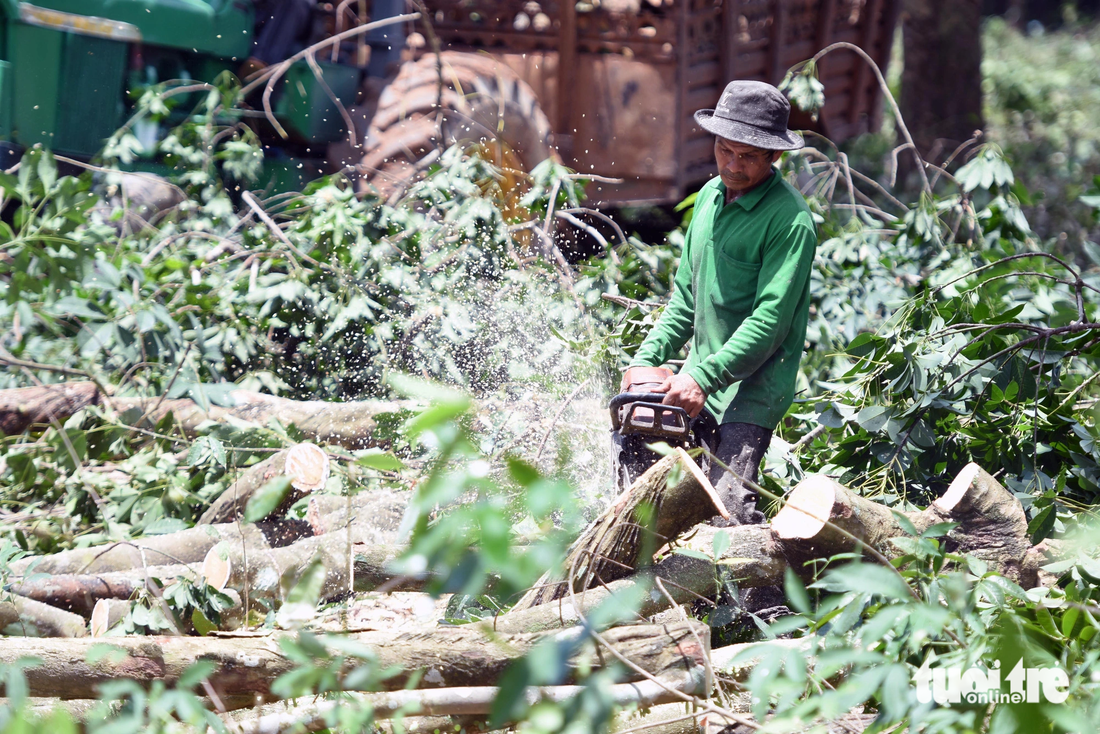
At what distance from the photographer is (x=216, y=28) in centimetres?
580

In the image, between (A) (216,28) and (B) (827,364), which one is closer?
(B) (827,364)

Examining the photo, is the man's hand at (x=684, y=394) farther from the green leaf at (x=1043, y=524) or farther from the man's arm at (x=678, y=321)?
the green leaf at (x=1043, y=524)

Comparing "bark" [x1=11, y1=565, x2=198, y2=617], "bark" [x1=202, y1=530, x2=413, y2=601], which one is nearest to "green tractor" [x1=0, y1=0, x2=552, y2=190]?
"bark" [x1=202, y1=530, x2=413, y2=601]

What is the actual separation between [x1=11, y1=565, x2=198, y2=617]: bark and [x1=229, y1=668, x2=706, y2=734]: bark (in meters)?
1.05

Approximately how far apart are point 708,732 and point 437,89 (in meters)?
4.10

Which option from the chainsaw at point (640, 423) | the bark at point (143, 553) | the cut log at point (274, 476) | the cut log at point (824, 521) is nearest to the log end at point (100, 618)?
the bark at point (143, 553)

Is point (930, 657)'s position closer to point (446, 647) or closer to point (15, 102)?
point (446, 647)

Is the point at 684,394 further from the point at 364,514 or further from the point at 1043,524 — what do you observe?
the point at 364,514

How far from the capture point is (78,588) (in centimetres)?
300

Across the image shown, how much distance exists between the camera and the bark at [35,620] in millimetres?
2793

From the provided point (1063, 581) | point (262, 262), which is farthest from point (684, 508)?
point (262, 262)

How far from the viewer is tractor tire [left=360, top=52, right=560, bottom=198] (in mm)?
5293

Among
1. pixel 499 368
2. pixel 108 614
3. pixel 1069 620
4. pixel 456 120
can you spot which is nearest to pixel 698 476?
pixel 1069 620

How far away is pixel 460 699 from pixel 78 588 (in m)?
1.63
